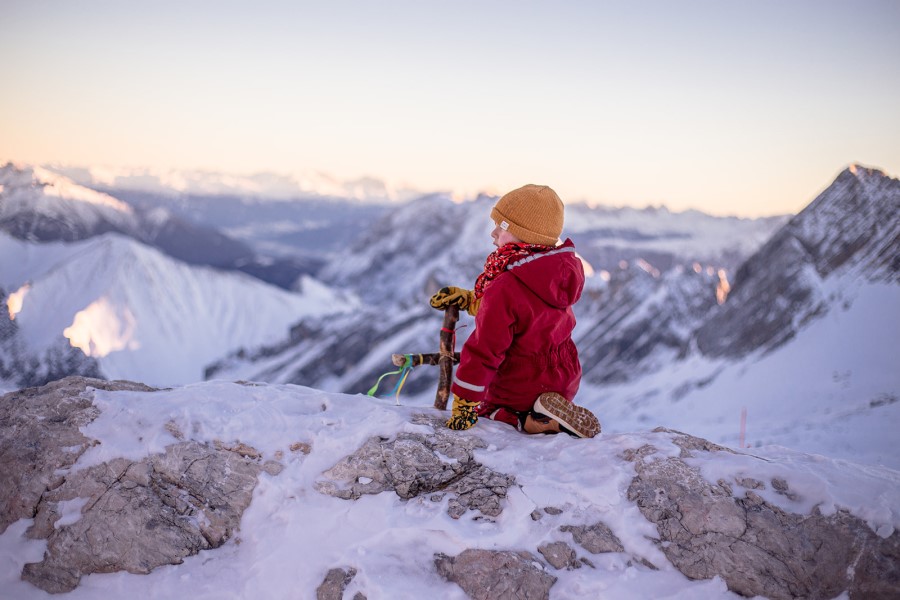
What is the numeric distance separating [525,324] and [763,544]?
2747mm

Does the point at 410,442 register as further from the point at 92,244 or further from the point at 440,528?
the point at 92,244

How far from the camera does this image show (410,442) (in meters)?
6.19

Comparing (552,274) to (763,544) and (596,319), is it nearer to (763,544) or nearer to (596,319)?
(763,544)

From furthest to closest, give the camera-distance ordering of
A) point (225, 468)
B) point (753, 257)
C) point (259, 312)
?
point (259, 312) < point (753, 257) < point (225, 468)

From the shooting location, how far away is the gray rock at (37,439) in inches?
217

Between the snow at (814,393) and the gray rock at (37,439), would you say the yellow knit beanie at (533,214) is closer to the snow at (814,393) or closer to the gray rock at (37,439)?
the gray rock at (37,439)

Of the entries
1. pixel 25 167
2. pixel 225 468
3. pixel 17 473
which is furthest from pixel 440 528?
pixel 25 167

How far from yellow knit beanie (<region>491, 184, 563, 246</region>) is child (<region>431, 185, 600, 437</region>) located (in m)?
0.01

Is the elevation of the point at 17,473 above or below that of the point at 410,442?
below

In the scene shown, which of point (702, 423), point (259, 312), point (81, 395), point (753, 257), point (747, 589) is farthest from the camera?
point (259, 312)

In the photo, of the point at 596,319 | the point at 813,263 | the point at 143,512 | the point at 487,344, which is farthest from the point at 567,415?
the point at 596,319

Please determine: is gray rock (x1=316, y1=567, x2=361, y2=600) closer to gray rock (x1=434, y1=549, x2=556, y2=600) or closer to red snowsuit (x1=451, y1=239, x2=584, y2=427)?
gray rock (x1=434, y1=549, x2=556, y2=600)

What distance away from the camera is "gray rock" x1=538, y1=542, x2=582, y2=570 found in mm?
5070

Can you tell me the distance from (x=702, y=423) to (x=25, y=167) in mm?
33647
